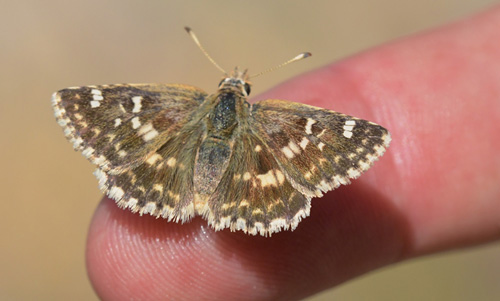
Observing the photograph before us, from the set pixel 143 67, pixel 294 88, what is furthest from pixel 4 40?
pixel 294 88

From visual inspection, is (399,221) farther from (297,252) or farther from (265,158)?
(265,158)

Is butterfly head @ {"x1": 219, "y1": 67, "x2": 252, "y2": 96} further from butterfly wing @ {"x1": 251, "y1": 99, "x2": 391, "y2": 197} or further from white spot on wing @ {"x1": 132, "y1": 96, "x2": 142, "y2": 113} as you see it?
white spot on wing @ {"x1": 132, "y1": 96, "x2": 142, "y2": 113}

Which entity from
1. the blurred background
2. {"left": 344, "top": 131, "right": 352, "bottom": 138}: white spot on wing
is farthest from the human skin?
the blurred background

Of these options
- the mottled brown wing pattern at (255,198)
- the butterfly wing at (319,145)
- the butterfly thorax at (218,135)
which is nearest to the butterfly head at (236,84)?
the butterfly thorax at (218,135)

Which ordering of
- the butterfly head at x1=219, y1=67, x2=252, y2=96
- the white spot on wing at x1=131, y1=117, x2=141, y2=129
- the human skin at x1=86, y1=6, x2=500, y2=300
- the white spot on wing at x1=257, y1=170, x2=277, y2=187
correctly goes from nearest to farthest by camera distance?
the white spot on wing at x1=257, y1=170, x2=277, y2=187
the white spot on wing at x1=131, y1=117, x2=141, y2=129
the butterfly head at x1=219, y1=67, x2=252, y2=96
the human skin at x1=86, y1=6, x2=500, y2=300

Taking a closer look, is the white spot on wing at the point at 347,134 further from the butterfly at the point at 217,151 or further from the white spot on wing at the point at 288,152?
the white spot on wing at the point at 288,152

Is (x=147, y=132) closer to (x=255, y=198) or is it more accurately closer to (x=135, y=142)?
(x=135, y=142)
